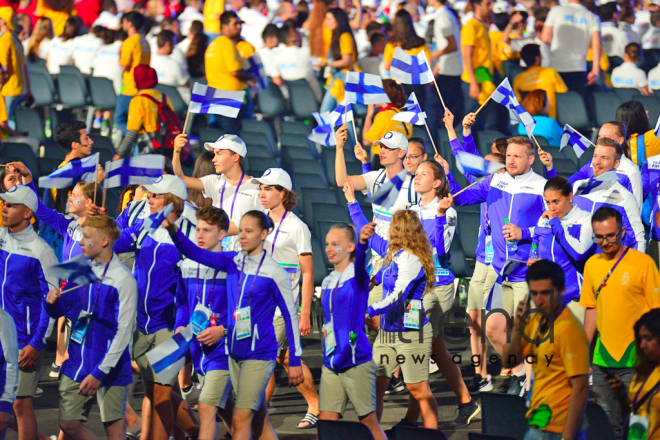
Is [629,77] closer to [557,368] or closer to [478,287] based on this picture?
[478,287]

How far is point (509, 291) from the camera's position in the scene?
7.68 meters

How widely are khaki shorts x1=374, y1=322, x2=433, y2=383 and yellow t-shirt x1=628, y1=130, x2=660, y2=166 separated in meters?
3.32

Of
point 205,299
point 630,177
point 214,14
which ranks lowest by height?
point 205,299

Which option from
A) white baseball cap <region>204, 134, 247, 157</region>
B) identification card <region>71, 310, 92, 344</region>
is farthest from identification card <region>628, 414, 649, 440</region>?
white baseball cap <region>204, 134, 247, 157</region>

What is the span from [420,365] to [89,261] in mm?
2294

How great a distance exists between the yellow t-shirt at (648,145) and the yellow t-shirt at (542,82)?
11.1 ft

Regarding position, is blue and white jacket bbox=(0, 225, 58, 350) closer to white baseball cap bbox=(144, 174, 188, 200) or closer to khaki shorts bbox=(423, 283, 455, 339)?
white baseball cap bbox=(144, 174, 188, 200)

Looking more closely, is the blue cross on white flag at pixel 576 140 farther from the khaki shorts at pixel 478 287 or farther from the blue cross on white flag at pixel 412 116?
the khaki shorts at pixel 478 287

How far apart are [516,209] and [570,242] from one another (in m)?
0.69

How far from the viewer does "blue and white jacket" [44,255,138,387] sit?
600 centimetres

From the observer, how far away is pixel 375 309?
6562mm

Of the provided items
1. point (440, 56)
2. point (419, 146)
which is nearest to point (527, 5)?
point (440, 56)

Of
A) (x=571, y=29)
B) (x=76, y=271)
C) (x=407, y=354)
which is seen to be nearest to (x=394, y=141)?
(x=407, y=354)

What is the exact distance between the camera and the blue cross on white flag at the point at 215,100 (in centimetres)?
831
